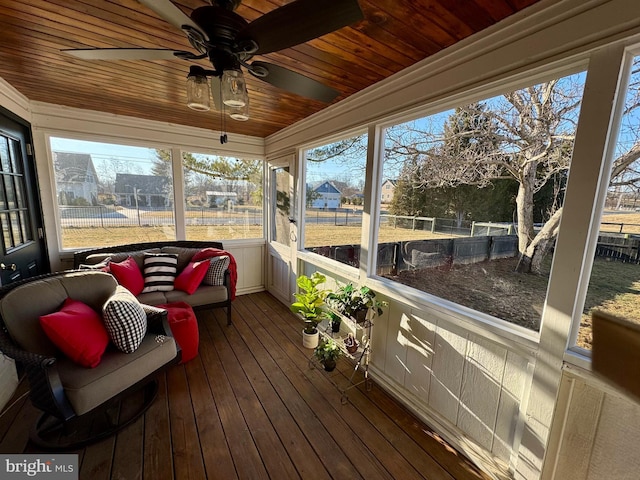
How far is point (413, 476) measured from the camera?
57.7 inches

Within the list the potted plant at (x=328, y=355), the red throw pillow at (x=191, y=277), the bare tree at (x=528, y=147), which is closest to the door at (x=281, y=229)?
the red throw pillow at (x=191, y=277)

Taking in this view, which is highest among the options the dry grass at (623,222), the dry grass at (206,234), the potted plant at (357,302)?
the dry grass at (623,222)

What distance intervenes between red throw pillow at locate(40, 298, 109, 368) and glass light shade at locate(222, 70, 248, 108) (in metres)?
1.54

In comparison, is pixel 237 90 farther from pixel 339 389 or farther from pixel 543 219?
pixel 339 389

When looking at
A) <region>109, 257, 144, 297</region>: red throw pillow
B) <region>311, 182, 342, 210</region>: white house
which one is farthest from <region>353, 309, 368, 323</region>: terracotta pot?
<region>109, 257, 144, 297</region>: red throw pillow

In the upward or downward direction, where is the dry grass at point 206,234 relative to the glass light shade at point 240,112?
downward

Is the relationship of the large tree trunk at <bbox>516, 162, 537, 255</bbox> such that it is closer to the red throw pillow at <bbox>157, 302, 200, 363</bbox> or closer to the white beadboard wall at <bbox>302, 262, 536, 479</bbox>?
the white beadboard wall at <bbox>302, 262, 536, 479</bbox>

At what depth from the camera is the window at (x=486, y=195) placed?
130cm

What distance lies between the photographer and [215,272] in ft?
9.94

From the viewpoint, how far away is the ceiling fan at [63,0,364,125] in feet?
2.81

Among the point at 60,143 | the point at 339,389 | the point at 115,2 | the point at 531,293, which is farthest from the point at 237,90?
the point at 60,143

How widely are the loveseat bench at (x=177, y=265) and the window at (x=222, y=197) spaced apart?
526mm

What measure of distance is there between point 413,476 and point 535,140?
6.27 feet

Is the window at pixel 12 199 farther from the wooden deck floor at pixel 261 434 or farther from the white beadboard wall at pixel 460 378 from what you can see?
the white beadboard wall at pixel 460 378
